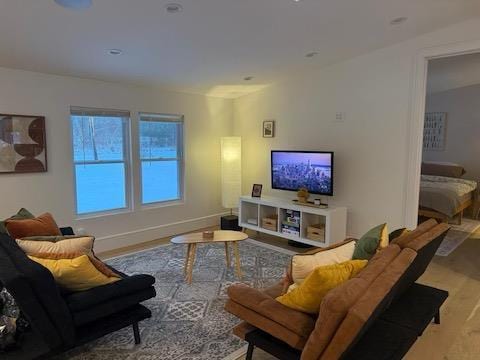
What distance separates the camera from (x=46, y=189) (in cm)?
402

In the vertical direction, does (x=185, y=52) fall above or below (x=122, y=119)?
above

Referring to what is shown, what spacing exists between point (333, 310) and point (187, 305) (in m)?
1.88

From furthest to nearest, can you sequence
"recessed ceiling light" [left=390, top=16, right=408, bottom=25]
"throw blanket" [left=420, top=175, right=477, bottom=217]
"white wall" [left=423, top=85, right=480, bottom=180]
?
"white wall" [left=423, top=85, right=480, bottom=180], "throw blanket" [left=420, top=175, right=477, bottom=217], "recessed ceiling light" [left=390, top=16, right=408, bottom=25]

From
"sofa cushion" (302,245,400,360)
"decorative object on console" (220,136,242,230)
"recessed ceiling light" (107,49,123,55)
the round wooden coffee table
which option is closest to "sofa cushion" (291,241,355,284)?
"sofa cushion" (302,245,400,360)

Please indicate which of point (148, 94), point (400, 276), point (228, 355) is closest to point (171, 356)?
point (228, 355)

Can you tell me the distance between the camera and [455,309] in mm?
3020

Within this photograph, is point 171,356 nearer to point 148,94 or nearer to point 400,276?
point 400,276

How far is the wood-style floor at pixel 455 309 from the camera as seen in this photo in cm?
243

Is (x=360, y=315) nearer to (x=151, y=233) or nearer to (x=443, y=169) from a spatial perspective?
(x=151, y=233)

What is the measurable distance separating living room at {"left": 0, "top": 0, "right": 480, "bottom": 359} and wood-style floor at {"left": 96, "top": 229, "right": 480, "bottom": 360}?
22 millimetres

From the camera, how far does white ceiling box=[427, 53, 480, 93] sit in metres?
5.04

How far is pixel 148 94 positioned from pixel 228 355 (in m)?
3.64

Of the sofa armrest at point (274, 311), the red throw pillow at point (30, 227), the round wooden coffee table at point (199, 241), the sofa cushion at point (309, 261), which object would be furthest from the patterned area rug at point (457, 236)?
the red throw pillow at point (30, 227)

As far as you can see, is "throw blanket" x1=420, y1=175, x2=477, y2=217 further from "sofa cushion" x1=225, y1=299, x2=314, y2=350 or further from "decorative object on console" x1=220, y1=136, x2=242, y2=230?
"sofa cushion" x1=225, y1=299, x2=314, y2=350
